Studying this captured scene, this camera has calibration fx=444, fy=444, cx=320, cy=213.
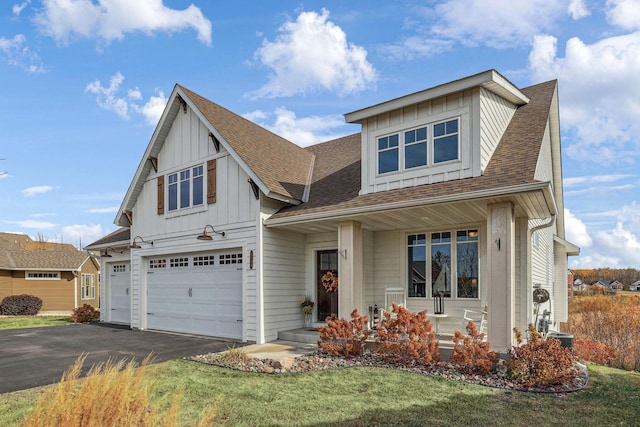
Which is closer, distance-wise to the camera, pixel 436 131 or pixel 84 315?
pixel 436 131

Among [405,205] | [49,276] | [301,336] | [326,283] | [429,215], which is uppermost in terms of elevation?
[405,205]

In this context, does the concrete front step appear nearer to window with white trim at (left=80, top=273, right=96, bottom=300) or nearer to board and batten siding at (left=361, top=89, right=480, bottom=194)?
board and batten siding at (left=361, top=89, right=480, bottom=194)

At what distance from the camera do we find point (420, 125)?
10.0m

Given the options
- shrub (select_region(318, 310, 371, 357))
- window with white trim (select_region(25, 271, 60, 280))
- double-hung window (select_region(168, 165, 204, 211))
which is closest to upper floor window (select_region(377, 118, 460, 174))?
shrub (select_region(318, 310, 371, 357))

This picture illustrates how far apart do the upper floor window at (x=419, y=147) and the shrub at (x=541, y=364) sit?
13.6ft

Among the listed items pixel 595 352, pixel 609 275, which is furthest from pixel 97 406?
pixel 609 275

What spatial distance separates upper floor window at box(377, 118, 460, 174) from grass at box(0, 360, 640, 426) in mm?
4645

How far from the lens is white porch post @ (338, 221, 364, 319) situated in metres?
10.3

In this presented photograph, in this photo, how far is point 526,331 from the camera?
30.2 ft

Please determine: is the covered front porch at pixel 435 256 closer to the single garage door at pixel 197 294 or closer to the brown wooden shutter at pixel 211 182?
the single garage door at pixel 197 294

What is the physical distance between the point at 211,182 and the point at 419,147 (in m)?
6.00

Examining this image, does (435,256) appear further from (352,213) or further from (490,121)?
(490,121)

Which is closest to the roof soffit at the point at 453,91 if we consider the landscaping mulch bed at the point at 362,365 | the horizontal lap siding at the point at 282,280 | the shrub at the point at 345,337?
the horizontal lap siding at the point at 282,280

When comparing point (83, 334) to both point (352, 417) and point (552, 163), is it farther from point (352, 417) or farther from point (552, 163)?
point (552, 163)
